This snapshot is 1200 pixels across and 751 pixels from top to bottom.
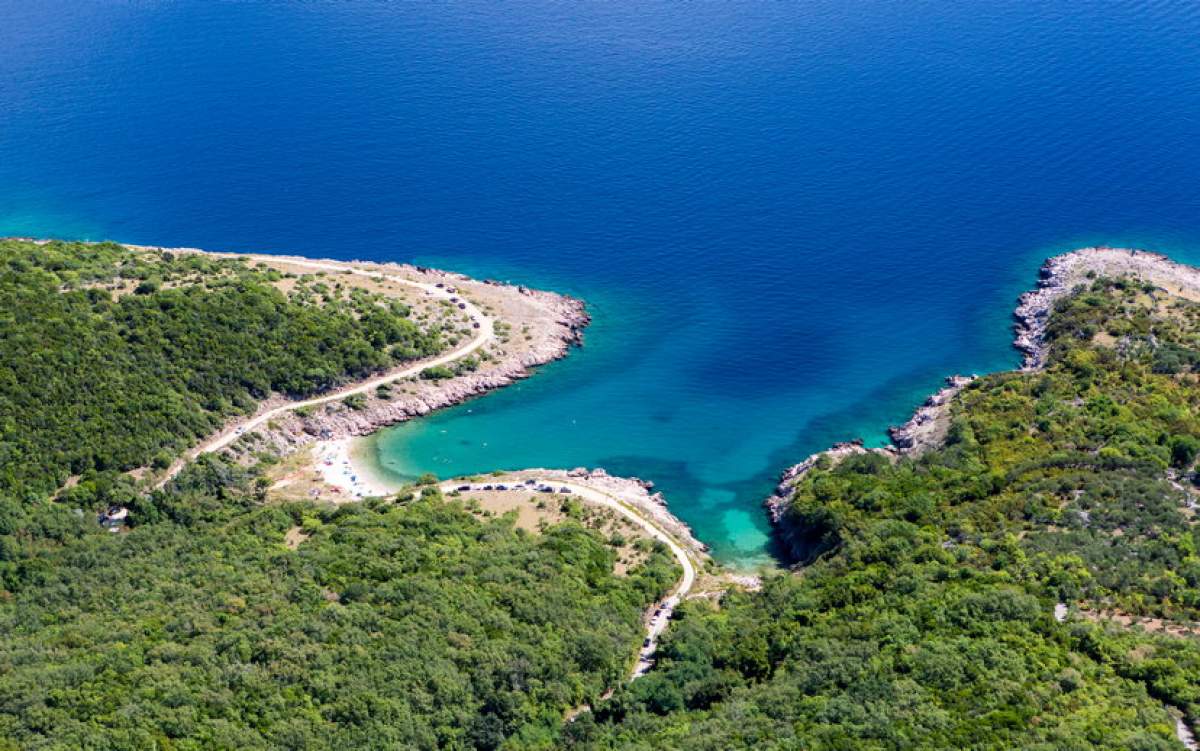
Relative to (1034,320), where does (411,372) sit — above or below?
below

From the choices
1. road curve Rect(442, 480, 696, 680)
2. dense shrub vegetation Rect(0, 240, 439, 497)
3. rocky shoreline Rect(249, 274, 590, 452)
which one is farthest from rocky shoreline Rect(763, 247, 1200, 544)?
dense shrub vegetation Rect(0, 240, 439, 497)

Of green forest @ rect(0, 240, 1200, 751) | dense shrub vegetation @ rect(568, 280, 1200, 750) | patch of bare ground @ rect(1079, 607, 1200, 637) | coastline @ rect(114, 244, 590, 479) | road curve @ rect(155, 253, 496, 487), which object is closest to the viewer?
dense shrub vegetation @ rect(568, 280, 1200, 750)

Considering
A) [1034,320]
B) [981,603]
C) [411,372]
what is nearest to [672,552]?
[981,603]

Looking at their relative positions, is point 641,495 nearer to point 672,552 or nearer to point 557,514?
point 557,514

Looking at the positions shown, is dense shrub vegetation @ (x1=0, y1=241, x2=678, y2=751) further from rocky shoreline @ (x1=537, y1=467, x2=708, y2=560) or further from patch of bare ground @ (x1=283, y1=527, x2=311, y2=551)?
rocky shoreline @ (x1=537, y1=467, x2=708, y2=560)

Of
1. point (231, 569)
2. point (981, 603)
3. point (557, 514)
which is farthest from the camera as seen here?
point (557, 514)

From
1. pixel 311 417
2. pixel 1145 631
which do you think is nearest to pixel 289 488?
pixel 311 417

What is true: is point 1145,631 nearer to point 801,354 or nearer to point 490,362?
point 801,354
